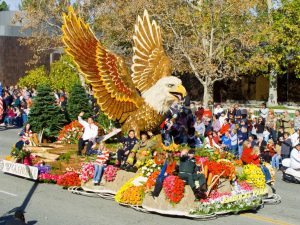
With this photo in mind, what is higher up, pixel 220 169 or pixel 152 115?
pixel 152 115

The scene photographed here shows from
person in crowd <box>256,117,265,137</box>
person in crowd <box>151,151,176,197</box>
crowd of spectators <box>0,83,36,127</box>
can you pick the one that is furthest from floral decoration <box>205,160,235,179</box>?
A: crowd of spectators <box>0,83,36,127</box>

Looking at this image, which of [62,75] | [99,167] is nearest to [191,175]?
[99,167]

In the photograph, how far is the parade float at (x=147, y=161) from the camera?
13234 millimetres

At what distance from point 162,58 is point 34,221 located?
23.0ft

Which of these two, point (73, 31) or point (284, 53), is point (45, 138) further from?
point (284, 53)

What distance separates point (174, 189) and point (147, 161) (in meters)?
1.95

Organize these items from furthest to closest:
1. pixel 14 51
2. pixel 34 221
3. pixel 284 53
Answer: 1. pixel 14 51
2. pixel 284 53
3. pixel 34 221

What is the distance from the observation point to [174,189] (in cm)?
1275

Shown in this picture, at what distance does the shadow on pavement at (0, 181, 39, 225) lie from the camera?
9.01m

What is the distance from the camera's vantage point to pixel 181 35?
31.6 meters

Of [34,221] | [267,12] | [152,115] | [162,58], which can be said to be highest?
[267,12]

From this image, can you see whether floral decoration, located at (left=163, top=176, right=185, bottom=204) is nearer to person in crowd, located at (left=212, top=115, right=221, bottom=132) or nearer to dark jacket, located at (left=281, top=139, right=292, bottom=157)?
dark jacket, located at (left=281, top=139, right=292, bottom=157)

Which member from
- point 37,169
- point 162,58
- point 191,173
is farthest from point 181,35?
point 191,173

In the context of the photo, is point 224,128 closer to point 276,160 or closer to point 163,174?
point 276,160
